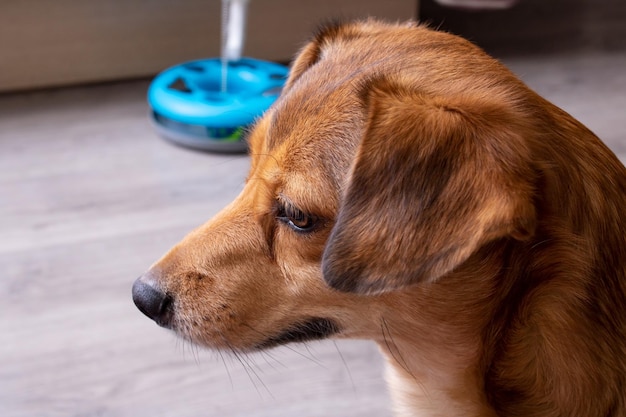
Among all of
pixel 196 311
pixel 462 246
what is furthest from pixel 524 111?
pixel 196 311

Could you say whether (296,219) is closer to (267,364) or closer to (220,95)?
(267,364)

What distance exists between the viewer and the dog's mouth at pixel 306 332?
1.20m

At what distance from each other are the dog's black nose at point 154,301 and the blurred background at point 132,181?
431mm

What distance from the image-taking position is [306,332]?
1.22m

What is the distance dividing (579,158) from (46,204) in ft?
5.74

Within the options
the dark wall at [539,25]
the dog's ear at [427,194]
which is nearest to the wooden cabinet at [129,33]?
the dark wall at [539,25]

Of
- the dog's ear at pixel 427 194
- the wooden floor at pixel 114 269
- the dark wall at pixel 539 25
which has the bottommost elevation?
the wooden floor at pixel 114 269

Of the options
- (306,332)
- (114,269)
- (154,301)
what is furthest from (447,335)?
(114,269)

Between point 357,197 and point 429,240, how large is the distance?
0.11 meters

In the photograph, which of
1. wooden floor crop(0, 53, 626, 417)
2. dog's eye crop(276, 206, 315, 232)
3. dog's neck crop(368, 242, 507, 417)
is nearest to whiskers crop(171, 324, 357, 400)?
wooden floor crop(0, 53, 626, 417)

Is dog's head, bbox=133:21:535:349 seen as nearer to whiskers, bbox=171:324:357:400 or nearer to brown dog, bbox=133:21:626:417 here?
brown dog, bbox=133:21:626:417

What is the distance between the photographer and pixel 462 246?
947 millimetres

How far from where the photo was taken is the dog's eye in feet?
3.73

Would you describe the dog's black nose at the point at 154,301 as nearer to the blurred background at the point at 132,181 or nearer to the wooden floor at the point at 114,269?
the blurred background at the point at 132,181
